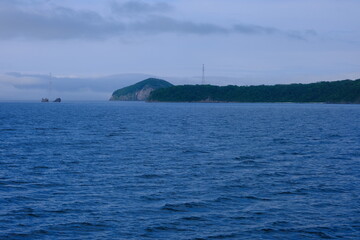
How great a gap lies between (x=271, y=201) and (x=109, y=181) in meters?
9.38

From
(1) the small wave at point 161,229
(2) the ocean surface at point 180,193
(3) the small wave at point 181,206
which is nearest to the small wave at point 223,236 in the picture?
(2) the ocean surface at point 180,193

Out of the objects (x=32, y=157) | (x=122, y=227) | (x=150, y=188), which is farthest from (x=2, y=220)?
(x=32, y=157)

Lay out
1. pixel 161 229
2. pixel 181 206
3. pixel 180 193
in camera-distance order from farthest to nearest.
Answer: pixel 180 193, pixel 181 206, pixel 161 229

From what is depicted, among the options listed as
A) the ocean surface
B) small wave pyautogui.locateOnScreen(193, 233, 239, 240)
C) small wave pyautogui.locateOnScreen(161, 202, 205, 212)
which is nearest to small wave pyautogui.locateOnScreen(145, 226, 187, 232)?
the ocean surface

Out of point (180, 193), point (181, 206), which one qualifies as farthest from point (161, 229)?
point (180, 193)

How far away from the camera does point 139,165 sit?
31.4 meters

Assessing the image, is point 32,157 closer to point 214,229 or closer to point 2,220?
point 2,220

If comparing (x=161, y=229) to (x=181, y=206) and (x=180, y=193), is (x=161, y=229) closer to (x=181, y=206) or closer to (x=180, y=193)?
(x=181, y=206)

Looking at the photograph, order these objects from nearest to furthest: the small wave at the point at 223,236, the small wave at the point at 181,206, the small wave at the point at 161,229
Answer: the small wave at the point at 223,236
the small wave at the point at 161,229
the small wave at the point at 181,206

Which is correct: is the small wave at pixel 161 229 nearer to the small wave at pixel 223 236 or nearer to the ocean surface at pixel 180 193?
the ocean surface at pixel 180 193

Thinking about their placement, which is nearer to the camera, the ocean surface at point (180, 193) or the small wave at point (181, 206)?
the ocean surface at point (180, 193)

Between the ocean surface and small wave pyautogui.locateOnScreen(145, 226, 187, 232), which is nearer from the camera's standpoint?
small wave pyautogui.locateOnScreen(145, 226, 187, 232)

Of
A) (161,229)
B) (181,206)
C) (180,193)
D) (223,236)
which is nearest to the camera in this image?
(223,236)

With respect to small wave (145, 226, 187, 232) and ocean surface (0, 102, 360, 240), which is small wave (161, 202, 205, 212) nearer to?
ocean surface (0, 102, 360, 240)
